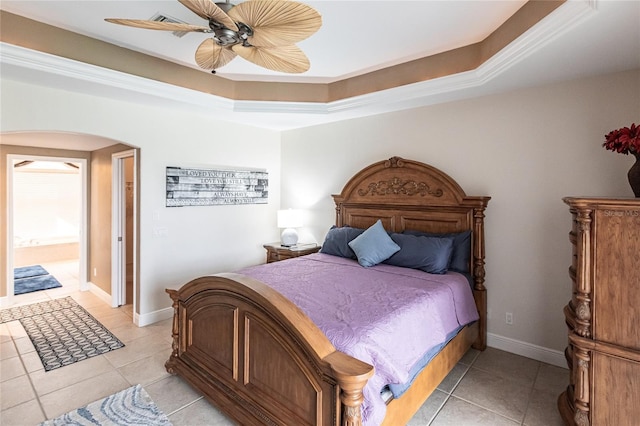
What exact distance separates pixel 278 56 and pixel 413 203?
217cm

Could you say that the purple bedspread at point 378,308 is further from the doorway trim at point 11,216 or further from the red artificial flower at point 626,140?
the doorway trim at point 11,216

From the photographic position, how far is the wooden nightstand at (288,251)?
431cm

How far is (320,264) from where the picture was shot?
10.9ft

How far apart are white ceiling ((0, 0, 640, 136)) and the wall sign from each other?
0.88 metres

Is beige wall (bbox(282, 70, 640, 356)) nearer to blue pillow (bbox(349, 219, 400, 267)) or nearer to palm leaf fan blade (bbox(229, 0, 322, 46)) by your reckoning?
blue pillow (bbox(349, 219, 400, 267))

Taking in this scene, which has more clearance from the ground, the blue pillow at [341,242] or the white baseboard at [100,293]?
the blue pillow at [341,242]

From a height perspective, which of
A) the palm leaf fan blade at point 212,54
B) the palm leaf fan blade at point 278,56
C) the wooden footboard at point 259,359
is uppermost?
the palm leaf fan blade at point 212,54

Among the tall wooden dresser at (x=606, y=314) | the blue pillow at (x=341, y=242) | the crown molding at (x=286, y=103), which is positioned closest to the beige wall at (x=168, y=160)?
the crown molding at (x=286, y=103)

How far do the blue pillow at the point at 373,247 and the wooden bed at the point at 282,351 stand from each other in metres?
0.53

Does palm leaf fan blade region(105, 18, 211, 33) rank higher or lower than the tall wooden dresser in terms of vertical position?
higher

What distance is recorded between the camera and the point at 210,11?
1.69 meters

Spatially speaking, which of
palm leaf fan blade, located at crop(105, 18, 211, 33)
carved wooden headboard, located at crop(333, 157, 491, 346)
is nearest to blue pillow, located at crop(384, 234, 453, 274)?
carved wooden headboard, located at crop(333, 157, 491, 346)

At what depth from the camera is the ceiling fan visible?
166 centimetres

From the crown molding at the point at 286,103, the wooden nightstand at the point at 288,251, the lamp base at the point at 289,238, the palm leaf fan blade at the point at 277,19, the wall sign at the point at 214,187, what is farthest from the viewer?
the lamp base at the point at 289,238
